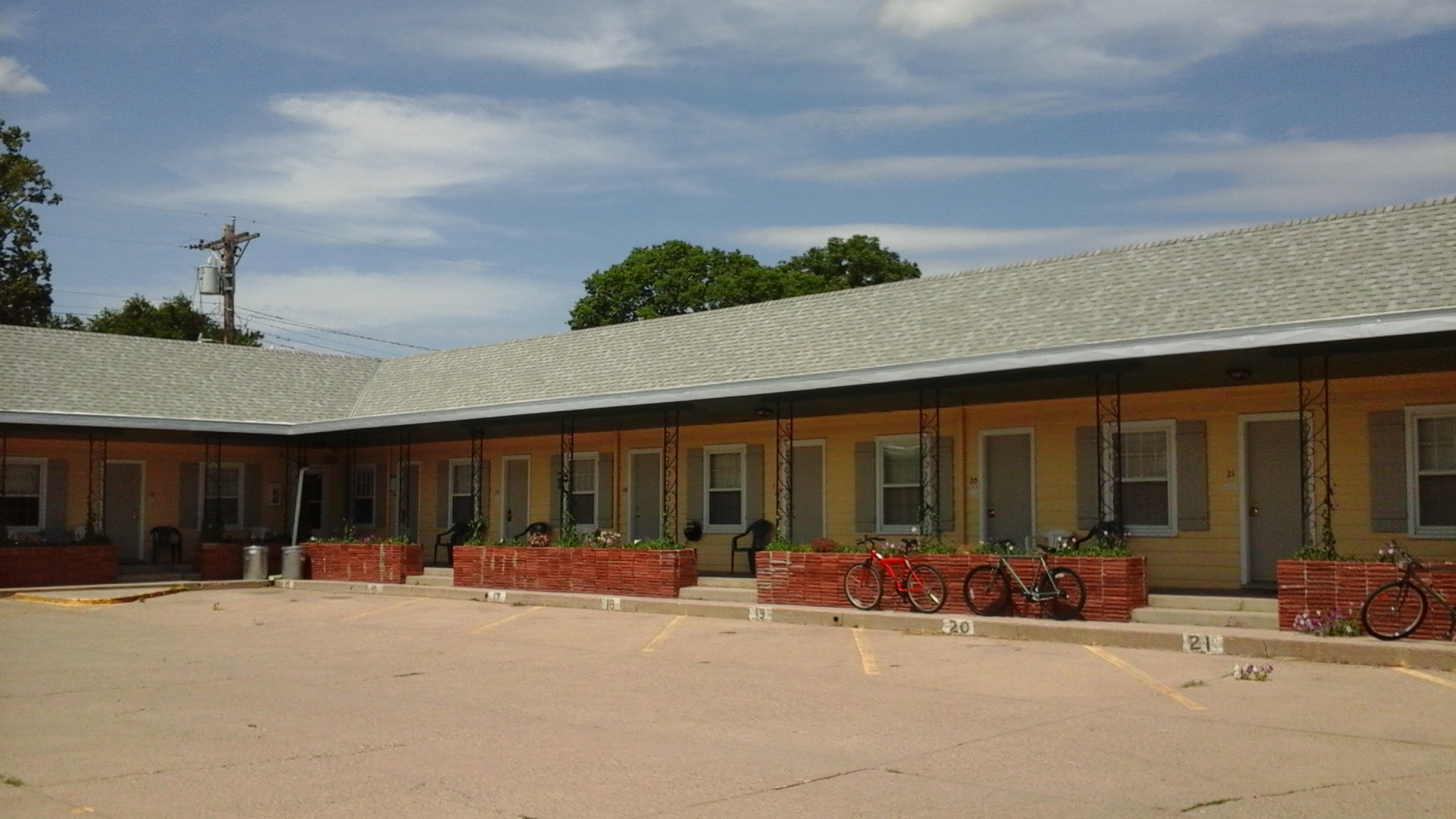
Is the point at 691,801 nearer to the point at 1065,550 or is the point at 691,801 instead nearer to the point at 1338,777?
the point at 1338,777

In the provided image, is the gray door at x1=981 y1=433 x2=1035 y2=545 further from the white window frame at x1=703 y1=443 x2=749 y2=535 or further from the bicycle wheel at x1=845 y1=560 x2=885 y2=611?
the white window frame at x1=703 y1=443 x2=749 y2=535

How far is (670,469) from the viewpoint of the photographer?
77.2ft

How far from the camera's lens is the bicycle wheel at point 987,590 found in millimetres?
16438

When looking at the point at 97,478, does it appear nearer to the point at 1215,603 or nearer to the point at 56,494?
the point at 56,494

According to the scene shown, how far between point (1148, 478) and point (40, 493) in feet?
67.2

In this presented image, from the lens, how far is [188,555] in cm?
2819

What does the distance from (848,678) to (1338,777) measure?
5.11m

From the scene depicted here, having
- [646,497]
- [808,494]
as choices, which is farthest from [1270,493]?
[646,497]

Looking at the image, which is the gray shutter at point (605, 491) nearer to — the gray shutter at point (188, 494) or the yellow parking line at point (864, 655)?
the yellow parking line at point (864, 655)

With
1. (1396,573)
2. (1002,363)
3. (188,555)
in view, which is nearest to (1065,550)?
(1002,363)

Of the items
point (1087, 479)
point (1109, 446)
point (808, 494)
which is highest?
point (1109, 446)

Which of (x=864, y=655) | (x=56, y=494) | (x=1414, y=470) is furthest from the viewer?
(x=56, y=494)

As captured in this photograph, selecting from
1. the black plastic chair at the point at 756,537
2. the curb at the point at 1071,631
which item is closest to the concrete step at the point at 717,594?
the curb at the point at 1071,631

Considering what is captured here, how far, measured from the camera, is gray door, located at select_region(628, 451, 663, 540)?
2411 cm
